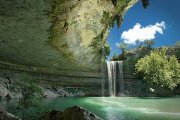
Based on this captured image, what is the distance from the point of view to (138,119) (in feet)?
56.6

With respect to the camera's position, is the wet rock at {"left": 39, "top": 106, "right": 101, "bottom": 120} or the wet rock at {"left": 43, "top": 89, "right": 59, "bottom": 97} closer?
the wet rock at {"left": 39, "top": 106, "right": 101, "bottom": 120}

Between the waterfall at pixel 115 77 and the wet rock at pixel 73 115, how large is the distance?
133 ft

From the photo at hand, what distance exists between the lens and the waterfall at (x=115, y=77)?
4784cm

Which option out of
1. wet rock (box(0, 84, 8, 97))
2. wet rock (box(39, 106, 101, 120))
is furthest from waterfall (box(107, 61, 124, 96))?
wet rock (box(39, 106, 101, 120))

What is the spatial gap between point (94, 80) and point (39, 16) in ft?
80.0

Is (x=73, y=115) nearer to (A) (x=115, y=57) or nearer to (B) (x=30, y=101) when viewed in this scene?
(B) (x=30, y=101)

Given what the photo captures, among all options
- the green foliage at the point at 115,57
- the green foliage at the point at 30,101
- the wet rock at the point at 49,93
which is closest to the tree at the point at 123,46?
the green foliage at the point at 115,57

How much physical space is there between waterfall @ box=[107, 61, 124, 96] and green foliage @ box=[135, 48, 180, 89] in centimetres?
293

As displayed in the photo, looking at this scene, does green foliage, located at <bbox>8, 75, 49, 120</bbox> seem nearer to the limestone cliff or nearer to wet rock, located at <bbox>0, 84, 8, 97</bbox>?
the limestone cliff

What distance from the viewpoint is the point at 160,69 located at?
47.8 metres

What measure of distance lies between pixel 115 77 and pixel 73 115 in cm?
4200

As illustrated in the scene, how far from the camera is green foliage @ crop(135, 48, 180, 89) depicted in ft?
154

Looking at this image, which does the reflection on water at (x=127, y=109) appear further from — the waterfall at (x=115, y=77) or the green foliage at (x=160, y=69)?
the waterfall at (x=115, y=77)

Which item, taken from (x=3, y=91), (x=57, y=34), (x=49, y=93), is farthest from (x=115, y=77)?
(x=57, y=34)
